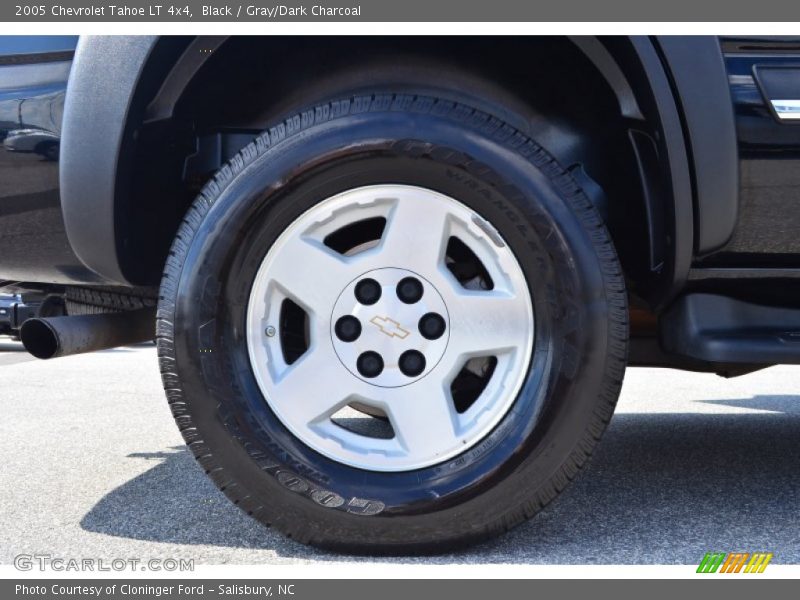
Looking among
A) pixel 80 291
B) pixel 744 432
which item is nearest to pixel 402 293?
pixel 80 291

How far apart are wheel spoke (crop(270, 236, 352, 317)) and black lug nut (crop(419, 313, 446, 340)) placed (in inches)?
6.8

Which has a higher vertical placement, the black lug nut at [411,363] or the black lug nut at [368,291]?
the black lug nut at [368,291]

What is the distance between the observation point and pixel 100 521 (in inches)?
65.7

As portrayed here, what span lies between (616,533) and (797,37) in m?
1.07

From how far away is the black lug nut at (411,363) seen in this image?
1.46 meters

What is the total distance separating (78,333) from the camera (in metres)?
1.77

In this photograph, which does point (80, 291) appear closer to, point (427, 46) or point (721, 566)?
point (427, 46)

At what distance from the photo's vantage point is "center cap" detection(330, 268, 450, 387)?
1.46m

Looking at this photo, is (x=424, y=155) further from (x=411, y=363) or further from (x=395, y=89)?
(x=411, y=363)
